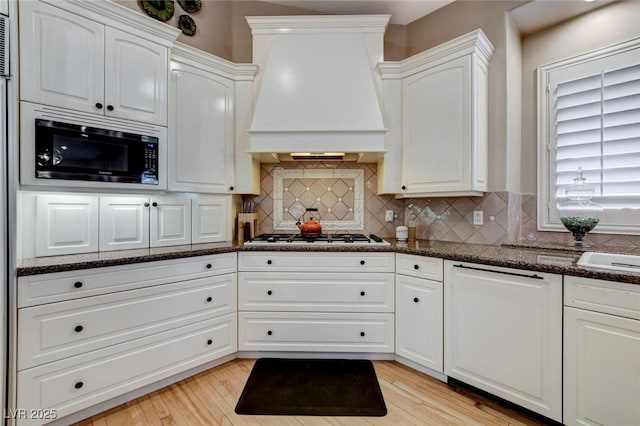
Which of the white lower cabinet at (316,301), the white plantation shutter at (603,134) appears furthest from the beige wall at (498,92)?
the white lower cabinet at (316,301)

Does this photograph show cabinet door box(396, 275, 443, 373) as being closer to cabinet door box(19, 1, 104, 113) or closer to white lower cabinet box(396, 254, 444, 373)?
white lower cabinet box(396, 254, 444, 373)

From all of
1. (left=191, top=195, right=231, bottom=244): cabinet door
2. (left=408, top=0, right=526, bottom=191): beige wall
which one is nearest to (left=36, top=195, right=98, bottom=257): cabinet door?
(left=191, top=195, right=231, bottom=244): cabinet door

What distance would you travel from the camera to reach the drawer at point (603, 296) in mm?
1265

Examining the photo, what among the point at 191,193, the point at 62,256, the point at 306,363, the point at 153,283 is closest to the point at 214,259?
the point at 153,283

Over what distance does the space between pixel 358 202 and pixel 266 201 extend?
0.90 meters

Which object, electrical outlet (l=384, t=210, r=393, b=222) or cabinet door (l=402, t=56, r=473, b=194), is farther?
electrical outlet (l=384, t=210, r=393, b=222)

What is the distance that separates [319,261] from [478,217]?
4.38 ft

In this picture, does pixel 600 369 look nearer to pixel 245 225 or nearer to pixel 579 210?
pixel 579 210

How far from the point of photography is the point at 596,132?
202cm

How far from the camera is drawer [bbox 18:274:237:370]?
1.45m

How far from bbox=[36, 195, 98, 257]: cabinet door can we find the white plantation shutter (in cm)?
329

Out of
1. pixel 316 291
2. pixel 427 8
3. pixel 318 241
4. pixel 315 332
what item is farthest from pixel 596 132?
pixel 315 332

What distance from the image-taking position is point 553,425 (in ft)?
5.02

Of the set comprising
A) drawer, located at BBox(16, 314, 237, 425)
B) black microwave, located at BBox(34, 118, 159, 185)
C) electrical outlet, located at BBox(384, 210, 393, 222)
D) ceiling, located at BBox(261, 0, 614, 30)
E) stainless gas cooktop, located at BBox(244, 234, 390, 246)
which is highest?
ceiling, located at BBox(261, 0, 614, 30)
